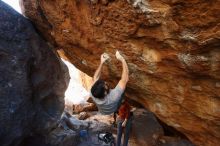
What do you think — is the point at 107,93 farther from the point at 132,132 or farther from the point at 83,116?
the point at 83,116

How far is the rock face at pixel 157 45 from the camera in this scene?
13.4 feet

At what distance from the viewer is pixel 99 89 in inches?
187

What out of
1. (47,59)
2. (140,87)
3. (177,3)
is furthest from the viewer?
(47,59)

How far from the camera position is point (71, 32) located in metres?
6.15

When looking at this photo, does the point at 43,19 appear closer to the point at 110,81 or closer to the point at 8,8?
the point at 8,8

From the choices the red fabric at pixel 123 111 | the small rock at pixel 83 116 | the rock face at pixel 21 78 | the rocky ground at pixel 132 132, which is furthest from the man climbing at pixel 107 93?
the small rock at pixel 83 116

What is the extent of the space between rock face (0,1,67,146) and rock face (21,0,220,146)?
1.58ft

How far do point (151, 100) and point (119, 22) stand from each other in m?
2.20

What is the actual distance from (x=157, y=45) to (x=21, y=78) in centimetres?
350

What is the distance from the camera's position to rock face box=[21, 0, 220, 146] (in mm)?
4086

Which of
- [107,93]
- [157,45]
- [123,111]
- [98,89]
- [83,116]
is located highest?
[157,45]

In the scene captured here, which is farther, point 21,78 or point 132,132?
point 132,132

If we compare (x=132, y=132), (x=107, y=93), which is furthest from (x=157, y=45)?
(x=132, y=132)

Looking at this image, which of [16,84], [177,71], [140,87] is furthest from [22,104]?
[177,71]
